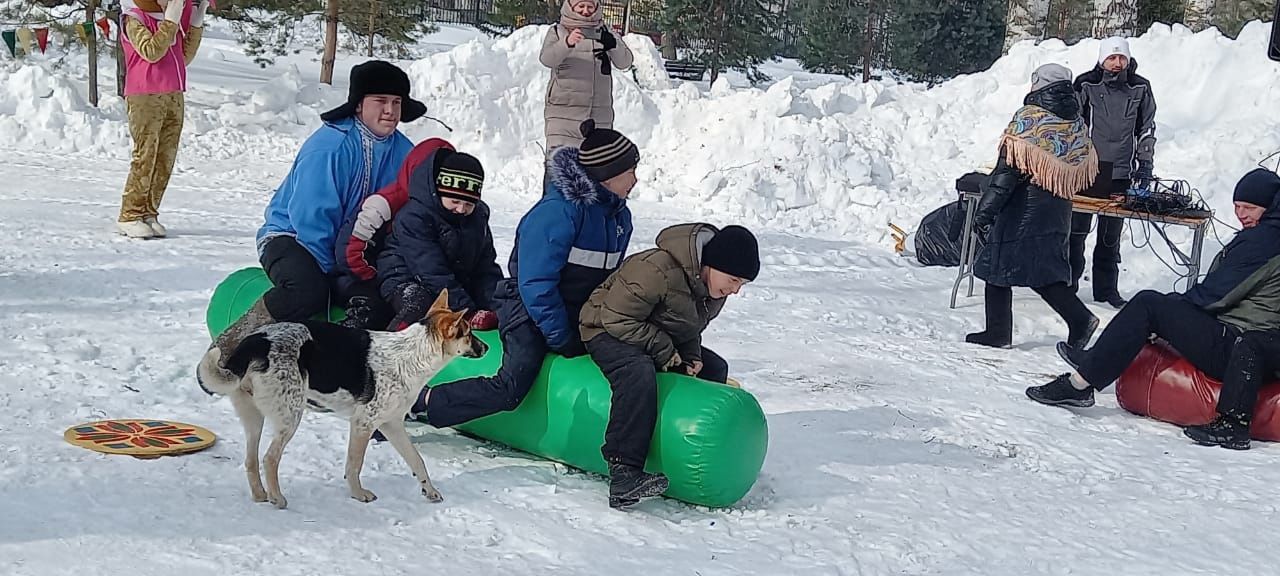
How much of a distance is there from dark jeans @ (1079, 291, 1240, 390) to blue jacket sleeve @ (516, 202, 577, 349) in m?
2.98

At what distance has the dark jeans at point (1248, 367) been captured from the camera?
18.9 ft

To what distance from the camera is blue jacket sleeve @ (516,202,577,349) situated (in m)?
4.67

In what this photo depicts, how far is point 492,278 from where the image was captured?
18.1 feet

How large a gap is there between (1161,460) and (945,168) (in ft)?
26.9

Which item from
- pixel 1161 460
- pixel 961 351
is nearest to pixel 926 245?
pixel 961 351

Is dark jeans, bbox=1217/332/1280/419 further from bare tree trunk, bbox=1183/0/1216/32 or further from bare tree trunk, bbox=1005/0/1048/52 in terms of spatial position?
bare tree trunk, bbox=1183/0/1216/32

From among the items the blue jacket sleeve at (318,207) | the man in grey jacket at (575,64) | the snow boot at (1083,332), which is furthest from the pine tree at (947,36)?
the blue jacket sleeve at (318,207)

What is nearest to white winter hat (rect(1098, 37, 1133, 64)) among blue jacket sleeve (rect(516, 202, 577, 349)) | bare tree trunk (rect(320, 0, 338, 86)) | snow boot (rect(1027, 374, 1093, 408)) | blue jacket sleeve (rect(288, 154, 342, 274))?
snow boot (rect(1027, 374, 1093, 408))

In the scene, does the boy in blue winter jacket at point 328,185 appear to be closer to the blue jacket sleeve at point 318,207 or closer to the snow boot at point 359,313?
the blue jacket sleeve at point 318,207

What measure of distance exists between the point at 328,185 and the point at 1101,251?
19.7 ft

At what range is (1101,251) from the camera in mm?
9047

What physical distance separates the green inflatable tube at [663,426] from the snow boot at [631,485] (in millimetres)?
106

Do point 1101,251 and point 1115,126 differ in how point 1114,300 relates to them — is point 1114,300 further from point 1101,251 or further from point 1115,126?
point 1115,126

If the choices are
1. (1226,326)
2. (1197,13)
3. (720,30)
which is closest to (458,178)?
(1226,326)
